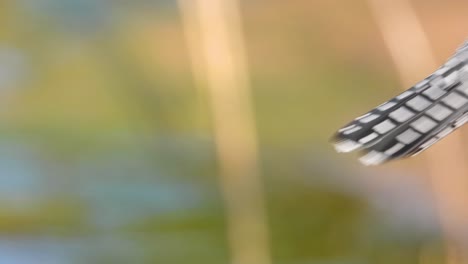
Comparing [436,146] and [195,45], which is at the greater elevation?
[195,45]

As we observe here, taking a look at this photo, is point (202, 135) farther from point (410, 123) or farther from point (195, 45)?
point (410, 123)

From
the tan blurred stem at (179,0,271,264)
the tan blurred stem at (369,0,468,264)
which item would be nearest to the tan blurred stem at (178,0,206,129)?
the tan blurred stem at (179,0,271,264)

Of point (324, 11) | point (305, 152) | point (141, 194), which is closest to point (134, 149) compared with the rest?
point (141, 194)

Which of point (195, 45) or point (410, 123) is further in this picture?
point (195, 45)

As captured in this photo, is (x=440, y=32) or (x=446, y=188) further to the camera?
(x=440, y=32)

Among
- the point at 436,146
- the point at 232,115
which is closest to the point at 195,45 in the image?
the point at 232,115

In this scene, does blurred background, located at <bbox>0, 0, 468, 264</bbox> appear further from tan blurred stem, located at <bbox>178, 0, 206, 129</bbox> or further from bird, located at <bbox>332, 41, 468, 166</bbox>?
bird, located at <bbox>332, 41, 468, 166</bbox>

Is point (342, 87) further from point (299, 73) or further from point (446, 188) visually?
point (446, 188)

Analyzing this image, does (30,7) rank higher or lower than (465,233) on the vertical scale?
higher
